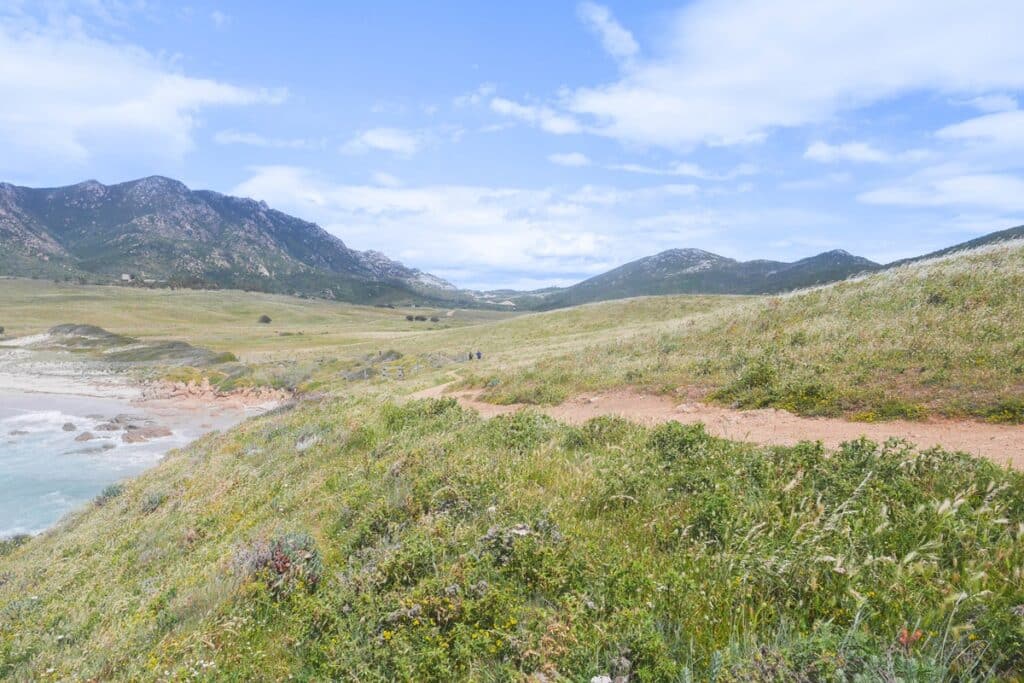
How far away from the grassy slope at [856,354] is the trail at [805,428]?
55cm

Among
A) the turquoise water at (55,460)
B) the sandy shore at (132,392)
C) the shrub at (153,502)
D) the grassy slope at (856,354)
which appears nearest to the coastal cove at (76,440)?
the turquoise water at (55,460)

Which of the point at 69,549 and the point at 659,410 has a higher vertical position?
the point at 659,410

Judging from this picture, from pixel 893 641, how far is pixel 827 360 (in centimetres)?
1286

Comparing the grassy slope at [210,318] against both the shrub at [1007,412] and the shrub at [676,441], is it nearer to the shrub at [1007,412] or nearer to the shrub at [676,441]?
the shrub at [676,441]

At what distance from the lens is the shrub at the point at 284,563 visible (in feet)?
21.3

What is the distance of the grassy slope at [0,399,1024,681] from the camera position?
Answer: 393 cm

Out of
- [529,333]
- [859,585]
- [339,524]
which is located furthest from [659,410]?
[529,333]

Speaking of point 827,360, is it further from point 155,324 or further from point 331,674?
point 155,324

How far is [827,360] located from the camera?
14734 millimetres

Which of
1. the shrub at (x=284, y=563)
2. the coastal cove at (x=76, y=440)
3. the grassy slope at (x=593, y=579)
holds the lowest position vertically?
the coastal cove at (x=76, y=440)

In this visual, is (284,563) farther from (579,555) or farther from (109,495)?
(109,495)

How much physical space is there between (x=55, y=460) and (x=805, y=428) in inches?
1287

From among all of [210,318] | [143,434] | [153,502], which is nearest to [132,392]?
[143,434]

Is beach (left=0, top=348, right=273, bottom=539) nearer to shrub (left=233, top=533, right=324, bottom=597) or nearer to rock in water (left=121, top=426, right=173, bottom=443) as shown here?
rock in water (left=121, top=426, right=173, bottom=443)
